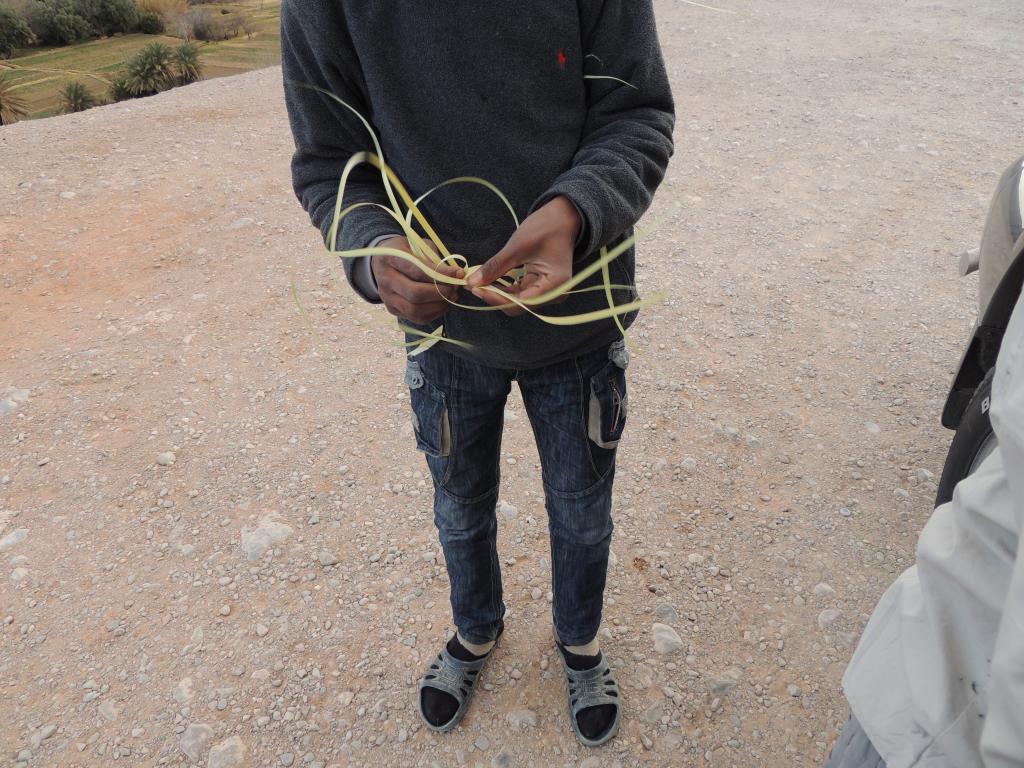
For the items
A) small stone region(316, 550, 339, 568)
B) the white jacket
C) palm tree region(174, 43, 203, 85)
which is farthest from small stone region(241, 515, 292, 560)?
palm tree region(174, 43, 203, 85)

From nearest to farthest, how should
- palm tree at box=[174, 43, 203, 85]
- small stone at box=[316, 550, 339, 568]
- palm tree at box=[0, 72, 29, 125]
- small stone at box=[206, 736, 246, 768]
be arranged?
small stone at box=[206, 736, 246, 768] < small stone at box=[316, 550, 339, 568] < palm tree at box=[0, 72, 29, 125] < palm tree at box=[174, 43, 203, 85]

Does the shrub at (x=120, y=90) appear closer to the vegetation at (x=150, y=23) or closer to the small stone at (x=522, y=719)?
the vegetation at (x=150, y=23)

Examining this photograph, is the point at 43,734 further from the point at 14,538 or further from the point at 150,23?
the point at 150,23

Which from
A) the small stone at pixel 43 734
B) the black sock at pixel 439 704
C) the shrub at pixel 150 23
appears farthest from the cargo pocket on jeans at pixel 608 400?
the shrub at pixel 150 23

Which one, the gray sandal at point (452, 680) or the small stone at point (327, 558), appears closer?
the gray sandal at point (452, 680)

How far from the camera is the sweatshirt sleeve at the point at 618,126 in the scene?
1.33 m

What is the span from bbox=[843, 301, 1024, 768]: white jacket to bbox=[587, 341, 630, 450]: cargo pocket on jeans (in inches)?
29.7

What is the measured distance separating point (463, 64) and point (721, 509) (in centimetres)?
198

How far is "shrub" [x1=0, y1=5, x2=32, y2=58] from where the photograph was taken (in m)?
5.70

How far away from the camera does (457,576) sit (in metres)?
2.00

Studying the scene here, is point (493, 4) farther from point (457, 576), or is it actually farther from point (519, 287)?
point (457, 576)

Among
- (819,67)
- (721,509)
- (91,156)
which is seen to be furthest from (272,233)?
(819,67)

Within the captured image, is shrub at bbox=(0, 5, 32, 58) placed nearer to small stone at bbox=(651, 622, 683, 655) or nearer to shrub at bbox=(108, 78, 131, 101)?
shrub at bbox=(108, 78, 131, 101)

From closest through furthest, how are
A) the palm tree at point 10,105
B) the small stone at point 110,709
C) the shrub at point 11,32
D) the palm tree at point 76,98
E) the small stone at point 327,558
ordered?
the small stone at point 110,709
the small stone at point 327,558
the shrub at point 11,32
the palm tree at point 10,105
the palm tree at point 76,98
